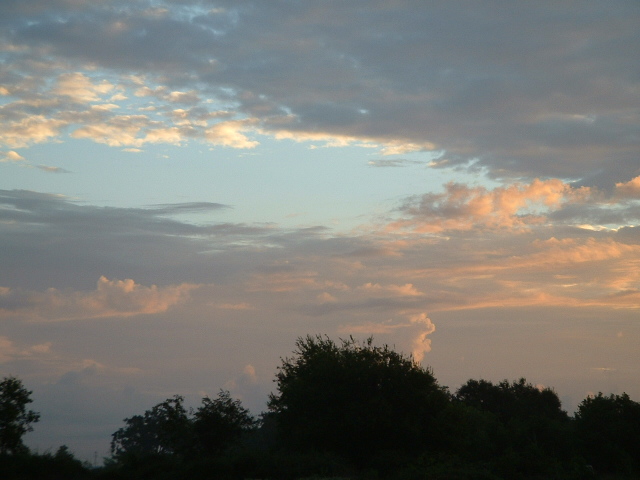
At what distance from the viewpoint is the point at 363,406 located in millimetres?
40406

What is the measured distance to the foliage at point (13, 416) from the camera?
35.8m

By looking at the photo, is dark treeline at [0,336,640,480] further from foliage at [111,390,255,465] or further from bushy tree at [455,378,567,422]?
bushy tree at [455,378,567,422]

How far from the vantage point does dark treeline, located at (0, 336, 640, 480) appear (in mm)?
33188

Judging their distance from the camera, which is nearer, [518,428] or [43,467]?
[43,467]

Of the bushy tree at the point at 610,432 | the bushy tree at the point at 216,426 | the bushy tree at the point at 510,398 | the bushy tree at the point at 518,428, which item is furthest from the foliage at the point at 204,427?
the bushy tree at the point at 510,398

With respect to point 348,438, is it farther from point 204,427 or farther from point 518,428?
point 518,428

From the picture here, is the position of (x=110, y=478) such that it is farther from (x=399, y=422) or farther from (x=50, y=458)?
(x=399, y=422)

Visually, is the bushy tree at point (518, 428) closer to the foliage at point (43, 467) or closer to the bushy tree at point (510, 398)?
the bushy tree at point (510, 398)

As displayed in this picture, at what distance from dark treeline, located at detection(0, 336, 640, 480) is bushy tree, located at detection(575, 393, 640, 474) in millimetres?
80

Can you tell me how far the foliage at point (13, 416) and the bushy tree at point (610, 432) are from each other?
4069 cm

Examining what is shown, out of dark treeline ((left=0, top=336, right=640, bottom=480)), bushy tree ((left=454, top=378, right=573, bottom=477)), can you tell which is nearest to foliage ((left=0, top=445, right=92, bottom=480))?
dark treeline ((left=0, top=336, right=640, bottom=480))

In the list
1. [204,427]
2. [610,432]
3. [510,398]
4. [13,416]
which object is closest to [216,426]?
[204,427]

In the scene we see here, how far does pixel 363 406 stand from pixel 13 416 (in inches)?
814

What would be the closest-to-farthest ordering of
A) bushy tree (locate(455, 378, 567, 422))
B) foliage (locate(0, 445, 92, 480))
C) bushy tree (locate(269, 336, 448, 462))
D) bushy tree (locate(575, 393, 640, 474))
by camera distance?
1. foliage (locate(0, 445, 92, 480))
2. bushy tree (locate(269, 336, 448, 462))
3. bushy tree (locate(575, 393, 640, 474))
4. bushy tree (locate(455, 378, 567, 422))
